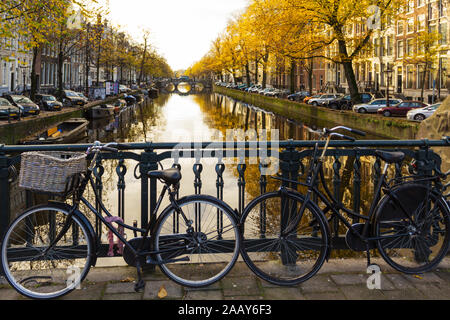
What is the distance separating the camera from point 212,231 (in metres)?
3.87

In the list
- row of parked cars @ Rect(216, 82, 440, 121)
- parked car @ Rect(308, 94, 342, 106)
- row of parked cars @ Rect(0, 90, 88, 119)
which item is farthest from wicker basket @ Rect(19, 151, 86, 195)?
parked car @ Rect(308, 94, 342, 106)

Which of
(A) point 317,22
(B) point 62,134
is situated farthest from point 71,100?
(A) point 317,22

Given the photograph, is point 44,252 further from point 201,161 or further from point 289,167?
point 201,161

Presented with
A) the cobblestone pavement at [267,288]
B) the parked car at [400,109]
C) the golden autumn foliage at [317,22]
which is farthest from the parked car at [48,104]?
the cobblestone pavement at [267,288]

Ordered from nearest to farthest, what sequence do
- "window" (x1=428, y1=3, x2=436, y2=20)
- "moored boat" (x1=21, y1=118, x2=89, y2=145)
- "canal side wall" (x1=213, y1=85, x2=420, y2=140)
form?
1. "moored boat" (x1=21, y1=118, x2=89, y2=145)
2. "canal side wall" (x1=213, y1=85, x2=420, y2=140)
3. "window" (x1=428, y1=3, x2=436, y2=20)

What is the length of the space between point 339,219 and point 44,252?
7.95 feet

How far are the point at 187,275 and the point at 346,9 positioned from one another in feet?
84.5

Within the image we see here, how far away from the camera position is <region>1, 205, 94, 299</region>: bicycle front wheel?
343 centimetres

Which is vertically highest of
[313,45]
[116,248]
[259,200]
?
[313,45]

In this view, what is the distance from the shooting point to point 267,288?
3.63 metres

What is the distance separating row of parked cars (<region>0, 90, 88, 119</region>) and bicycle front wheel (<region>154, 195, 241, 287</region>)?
63.6 feet

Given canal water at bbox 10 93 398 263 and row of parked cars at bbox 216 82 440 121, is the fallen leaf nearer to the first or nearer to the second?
canal water at bbox 10 93 398 263
